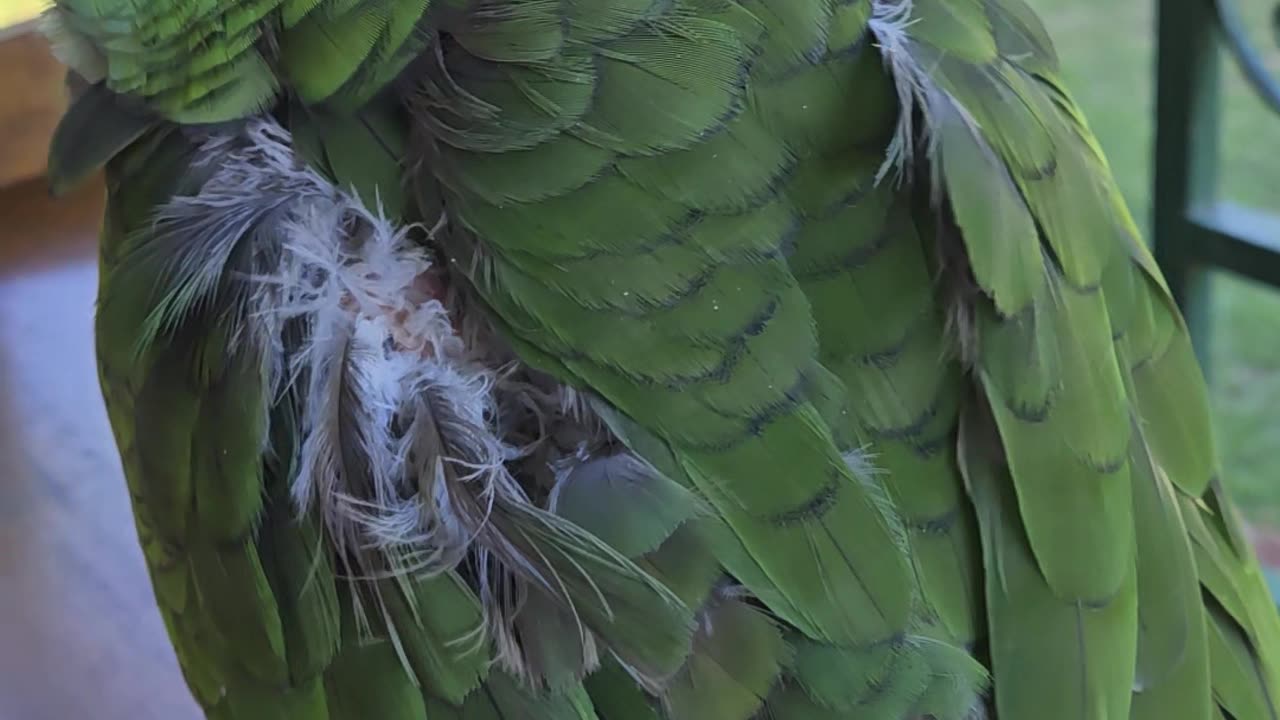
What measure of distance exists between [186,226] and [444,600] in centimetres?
19

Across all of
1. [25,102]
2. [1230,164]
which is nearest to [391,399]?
[25,102]

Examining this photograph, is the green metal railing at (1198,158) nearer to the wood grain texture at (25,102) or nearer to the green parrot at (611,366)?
the green parrot at (611,366)

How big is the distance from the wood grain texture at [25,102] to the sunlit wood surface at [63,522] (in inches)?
1.9

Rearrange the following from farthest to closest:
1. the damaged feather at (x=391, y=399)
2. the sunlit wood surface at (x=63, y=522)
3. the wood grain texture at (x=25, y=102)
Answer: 1. the wood grain texture at (x=25, y=102)
2. the sunlit wood surface at (x=63, y=522)
3. the damaged feather at (x=391, y=399)

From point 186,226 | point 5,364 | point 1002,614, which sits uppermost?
point 186,226

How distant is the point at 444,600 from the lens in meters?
0.50

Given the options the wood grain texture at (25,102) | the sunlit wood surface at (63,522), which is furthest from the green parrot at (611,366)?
the wood grain texture at (25,102)

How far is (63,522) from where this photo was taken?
0.93 meters

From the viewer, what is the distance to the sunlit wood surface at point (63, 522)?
822 millimetres

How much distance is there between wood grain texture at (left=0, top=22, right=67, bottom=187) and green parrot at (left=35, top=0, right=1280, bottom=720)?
0.60 m

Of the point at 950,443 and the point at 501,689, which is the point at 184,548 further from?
the point at 950,443

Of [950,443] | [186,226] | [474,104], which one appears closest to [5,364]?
[186,226]

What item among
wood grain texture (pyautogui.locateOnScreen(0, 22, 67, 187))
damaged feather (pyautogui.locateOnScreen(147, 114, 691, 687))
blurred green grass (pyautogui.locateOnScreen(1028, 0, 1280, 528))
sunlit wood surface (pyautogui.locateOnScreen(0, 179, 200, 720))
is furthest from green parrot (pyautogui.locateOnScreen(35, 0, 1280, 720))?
blurred green grass (pyautogui.locateOnScreen(1028, 0, 1280, 528))

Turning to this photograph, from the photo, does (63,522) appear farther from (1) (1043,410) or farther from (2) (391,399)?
(1) (1043,410)
